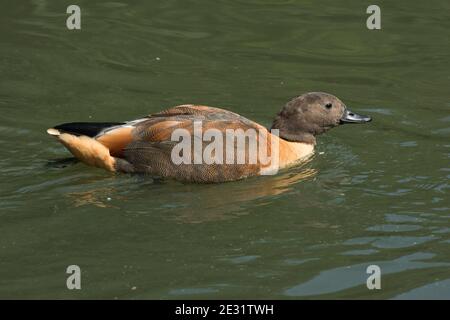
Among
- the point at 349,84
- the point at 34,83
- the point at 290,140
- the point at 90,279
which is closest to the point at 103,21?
the point at 34,83

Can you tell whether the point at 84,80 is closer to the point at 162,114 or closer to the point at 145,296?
the point at 162,114

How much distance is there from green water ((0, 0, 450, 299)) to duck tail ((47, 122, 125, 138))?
0.39 metres

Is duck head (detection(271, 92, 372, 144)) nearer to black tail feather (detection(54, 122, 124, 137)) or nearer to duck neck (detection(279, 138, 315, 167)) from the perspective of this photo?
duck neck (detection(279, 138, 315, 167))

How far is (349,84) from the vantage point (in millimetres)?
13383

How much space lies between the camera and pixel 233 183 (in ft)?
34.1

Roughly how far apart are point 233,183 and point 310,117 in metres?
1.39

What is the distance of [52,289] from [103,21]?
27.0 ft

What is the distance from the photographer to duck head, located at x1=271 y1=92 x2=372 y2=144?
11156mm

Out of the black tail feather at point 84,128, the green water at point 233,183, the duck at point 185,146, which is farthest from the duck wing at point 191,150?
the black tail feather at point 84,128

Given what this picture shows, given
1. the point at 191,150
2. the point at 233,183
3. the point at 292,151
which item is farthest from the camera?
the point at 292,151

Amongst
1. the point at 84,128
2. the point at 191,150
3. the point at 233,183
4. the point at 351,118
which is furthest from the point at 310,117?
the point at 84,128

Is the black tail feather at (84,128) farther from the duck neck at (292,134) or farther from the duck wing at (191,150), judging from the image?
the duck neck at (292,134)

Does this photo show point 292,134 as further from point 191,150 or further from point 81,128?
point 81,128

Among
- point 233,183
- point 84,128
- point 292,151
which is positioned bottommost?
point 233,183
